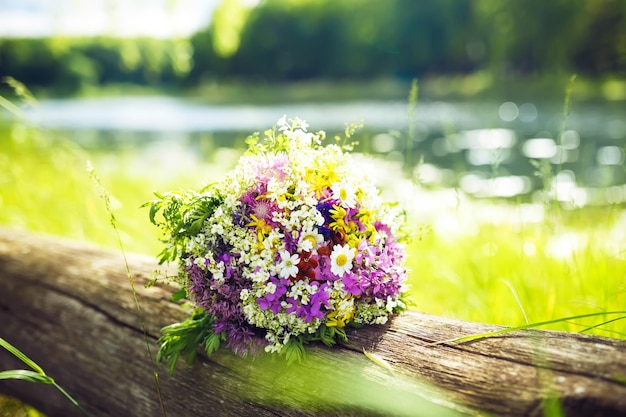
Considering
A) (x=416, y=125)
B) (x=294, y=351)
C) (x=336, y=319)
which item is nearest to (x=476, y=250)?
(x=336, y=319)

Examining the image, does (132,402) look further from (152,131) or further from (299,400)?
(152,131)

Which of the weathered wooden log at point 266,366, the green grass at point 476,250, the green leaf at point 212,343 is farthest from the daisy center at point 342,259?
the green leaf at point 212,343

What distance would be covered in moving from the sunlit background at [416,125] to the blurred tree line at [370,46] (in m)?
0.14

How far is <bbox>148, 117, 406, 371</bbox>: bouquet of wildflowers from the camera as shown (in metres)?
1.93

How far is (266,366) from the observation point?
2045 millimetres

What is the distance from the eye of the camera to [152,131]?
1108 inches

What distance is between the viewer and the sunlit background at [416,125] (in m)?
3.70

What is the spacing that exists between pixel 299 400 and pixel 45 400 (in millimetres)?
1753

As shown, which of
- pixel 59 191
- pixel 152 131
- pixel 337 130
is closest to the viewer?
pixel 59 191

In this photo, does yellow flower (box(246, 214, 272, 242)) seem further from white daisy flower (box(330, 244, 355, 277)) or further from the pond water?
the pond water

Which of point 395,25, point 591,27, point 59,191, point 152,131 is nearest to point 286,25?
point 395,25

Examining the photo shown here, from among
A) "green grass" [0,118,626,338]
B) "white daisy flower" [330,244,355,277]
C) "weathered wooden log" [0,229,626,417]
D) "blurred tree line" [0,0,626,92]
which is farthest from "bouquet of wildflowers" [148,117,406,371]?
"blurred tree line" [0,0,626,92]

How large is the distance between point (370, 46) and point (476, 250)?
63872mm

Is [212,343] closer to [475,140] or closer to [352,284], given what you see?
[352,284]
